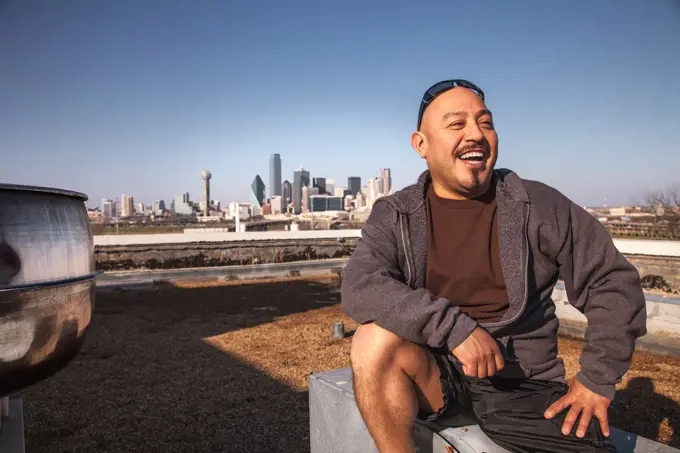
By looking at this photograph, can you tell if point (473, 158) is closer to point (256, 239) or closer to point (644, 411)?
point (644, 411)

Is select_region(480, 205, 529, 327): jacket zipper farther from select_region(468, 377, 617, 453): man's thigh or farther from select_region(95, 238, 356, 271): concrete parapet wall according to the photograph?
select_region(95, 238, 356, 271): concrete parapet wall

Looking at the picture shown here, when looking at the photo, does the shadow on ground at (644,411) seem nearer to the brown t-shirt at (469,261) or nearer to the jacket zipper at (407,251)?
the brown t-shirt at (469,261)

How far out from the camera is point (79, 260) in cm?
190

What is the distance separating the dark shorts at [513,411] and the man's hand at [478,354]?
183 mm

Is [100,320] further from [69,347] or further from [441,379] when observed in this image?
[441,379]

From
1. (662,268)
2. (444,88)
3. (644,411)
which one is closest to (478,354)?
(444,88)

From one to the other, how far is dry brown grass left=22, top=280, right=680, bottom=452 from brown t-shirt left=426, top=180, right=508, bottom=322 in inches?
69.1

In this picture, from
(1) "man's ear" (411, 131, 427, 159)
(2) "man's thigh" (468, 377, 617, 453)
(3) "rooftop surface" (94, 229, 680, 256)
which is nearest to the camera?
(2) "man's thigh" (468, 377, 617, 453)

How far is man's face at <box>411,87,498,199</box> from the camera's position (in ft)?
5.48

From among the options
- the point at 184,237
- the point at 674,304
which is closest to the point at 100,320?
the point at 674,304

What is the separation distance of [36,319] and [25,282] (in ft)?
0.48

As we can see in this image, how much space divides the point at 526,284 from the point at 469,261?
0.20 metres

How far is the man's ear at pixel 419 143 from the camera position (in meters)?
1.80

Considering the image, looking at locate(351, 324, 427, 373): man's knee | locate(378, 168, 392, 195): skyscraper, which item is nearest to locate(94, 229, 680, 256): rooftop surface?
locate(351, 324, 427, 373): man's knee
